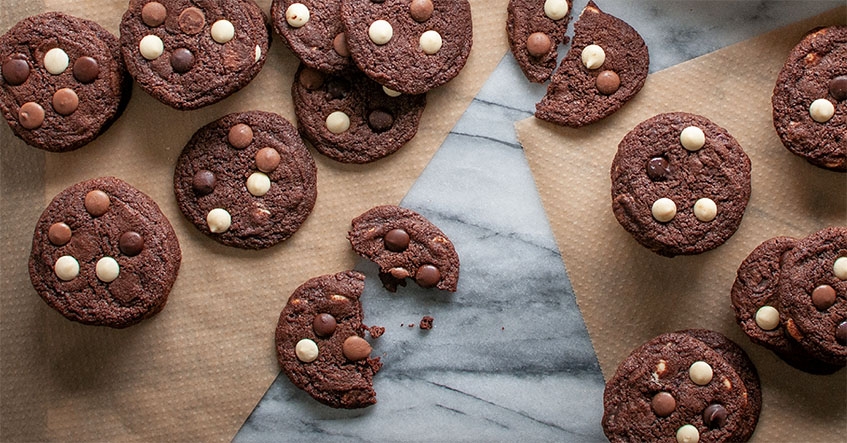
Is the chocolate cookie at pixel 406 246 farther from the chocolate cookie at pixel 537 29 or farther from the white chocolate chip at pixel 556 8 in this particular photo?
the white chocolate chip at pixel 556 8

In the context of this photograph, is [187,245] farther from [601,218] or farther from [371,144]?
[601,218]

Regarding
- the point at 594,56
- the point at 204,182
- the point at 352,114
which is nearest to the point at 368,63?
the point at 352,114

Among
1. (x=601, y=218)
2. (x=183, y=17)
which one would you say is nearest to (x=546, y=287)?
(x=601, y=218)

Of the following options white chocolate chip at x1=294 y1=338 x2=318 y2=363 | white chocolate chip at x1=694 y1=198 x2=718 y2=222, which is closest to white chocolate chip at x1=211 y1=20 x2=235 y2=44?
white chocolate chip at x1=294 y1=338 x2=318 y2=363

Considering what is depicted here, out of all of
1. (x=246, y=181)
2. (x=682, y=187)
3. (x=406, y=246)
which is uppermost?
(x=682, y=187)

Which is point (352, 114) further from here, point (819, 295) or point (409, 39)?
→ point (819, 295)

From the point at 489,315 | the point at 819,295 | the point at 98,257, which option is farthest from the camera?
the point at 489,315

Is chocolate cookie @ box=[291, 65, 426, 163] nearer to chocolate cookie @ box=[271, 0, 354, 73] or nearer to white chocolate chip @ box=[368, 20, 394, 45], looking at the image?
chocolate cookie @ box=[271, 0, 354, 73]

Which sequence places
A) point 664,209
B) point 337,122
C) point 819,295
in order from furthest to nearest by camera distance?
point 337,122 < point 664,209 < point 819,295
